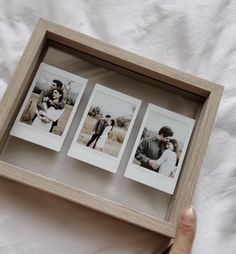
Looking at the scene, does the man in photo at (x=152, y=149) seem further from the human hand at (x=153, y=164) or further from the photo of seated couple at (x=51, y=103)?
the photo of seated couple at (x=51, y=103)

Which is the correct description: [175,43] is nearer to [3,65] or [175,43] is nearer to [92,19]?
[92,19]

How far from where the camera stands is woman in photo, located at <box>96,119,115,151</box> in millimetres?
583

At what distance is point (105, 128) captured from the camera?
59 centimetres

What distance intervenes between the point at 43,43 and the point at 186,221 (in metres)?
0.30

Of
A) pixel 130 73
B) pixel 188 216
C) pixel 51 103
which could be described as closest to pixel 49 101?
pixel 51 103

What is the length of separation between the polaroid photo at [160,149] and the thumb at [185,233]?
1.7 inches

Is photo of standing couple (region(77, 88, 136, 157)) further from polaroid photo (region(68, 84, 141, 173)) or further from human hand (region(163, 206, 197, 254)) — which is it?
human hand (region(163, 206, 197, 254))

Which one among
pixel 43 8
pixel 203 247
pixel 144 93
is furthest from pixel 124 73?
pixel 203 247

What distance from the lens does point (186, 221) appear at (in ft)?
1.80

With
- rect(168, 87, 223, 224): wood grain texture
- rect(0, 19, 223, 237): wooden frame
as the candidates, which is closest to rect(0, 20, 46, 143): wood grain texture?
rect(0, 19, 223, 237): wooden frame

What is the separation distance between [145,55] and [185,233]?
10.5 inches

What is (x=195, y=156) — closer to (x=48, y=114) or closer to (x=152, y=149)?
(x=152, y=149)

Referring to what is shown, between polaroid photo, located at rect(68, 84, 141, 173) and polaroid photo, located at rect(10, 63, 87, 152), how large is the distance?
2 cm

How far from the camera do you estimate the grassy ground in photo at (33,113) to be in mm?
583
